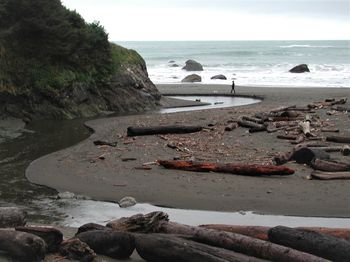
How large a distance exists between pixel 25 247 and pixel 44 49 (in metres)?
21.6

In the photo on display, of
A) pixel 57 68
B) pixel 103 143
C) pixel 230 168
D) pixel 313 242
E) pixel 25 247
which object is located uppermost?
pixel 57 68

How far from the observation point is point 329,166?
12344 millimetres

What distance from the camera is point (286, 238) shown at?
6742 millimetres

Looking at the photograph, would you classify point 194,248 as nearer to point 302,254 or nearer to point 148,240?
point 148,240

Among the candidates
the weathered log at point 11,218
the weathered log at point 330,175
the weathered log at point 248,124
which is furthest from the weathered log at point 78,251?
the weathered log at point 248,124

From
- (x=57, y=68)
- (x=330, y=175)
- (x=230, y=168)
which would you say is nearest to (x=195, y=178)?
(x=230, y=168)

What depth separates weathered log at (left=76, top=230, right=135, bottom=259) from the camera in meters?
7.05

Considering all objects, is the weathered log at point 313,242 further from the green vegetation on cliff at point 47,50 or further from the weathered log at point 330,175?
the green vegetation on cliff at point 47,50

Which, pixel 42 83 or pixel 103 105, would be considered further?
pixel 103 105

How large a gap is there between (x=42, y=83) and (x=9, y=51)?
2237 millimetres

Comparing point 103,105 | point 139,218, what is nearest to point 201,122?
point 103,105

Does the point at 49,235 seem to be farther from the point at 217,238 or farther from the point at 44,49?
the point at 44,49

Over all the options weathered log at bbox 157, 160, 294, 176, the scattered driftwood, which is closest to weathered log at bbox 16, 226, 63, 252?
weathered log at bbox 157, 160, 294, 176

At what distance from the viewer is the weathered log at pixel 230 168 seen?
12.1 meters
